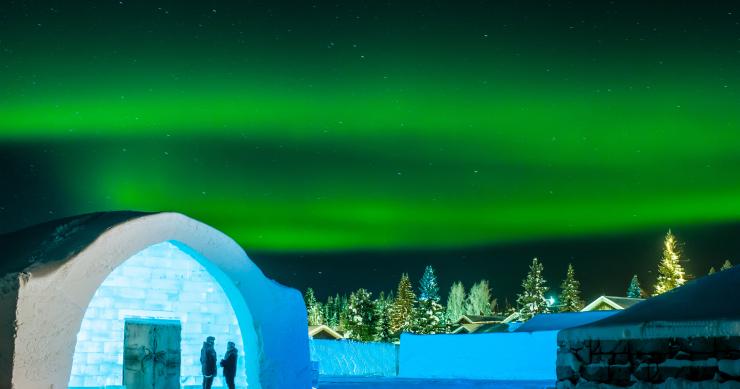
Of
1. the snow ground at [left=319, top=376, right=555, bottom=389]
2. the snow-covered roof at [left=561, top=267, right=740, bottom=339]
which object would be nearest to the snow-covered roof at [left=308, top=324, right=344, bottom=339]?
the snow ground at [left=319, top=376, right=555, bottom=389]

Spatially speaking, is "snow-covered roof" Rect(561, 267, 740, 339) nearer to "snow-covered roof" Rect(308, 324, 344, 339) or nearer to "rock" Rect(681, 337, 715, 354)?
"rock" Rect(681, 337, 715, 354)

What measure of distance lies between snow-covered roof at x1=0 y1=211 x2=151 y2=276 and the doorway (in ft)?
7.43

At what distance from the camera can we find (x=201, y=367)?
17.9 metres

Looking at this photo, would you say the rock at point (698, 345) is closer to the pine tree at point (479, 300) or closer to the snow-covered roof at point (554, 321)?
the snow-covered roof at point (554, 321)

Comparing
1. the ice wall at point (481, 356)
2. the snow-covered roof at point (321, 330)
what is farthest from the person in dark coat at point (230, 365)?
the snow-covered roof at point (321, 330)

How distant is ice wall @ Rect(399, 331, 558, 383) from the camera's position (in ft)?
136

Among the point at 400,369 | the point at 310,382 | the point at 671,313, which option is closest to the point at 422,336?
the point at 400,369

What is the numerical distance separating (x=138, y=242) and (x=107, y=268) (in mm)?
858

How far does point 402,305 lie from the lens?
3408 inches

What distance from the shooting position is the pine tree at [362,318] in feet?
269

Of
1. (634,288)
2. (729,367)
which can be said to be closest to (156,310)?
(729,367)

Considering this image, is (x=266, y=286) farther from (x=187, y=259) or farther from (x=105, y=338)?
(x=105, y=338)

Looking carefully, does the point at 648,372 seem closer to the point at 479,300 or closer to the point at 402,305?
the point at 402,305

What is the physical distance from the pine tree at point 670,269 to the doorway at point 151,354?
202 feet
